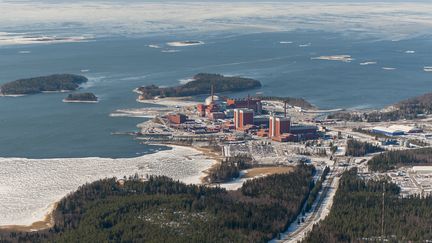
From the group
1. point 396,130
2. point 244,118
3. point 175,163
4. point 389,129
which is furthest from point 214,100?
point 175,163

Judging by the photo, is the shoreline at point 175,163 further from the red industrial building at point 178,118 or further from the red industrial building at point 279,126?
the red industrial building at point 178,118

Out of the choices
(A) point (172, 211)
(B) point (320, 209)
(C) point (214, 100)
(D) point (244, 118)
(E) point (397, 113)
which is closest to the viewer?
(A) point (172, 211)

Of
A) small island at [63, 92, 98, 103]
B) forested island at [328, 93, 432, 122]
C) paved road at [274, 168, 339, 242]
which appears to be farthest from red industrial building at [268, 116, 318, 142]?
small island at [63, 92, 98, 103]

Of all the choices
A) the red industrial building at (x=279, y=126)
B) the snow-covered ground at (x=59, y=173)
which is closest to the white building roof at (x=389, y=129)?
the red industrial building at (x=279, y=126)

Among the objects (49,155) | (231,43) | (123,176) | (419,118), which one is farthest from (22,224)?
(231,43)

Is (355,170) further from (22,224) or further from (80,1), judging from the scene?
(80,1)

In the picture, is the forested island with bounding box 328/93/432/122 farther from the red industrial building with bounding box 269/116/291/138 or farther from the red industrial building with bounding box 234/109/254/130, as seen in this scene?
the red industrial building with bounding box 269/116/291/138

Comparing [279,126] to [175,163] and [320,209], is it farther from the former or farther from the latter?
[320,209]
